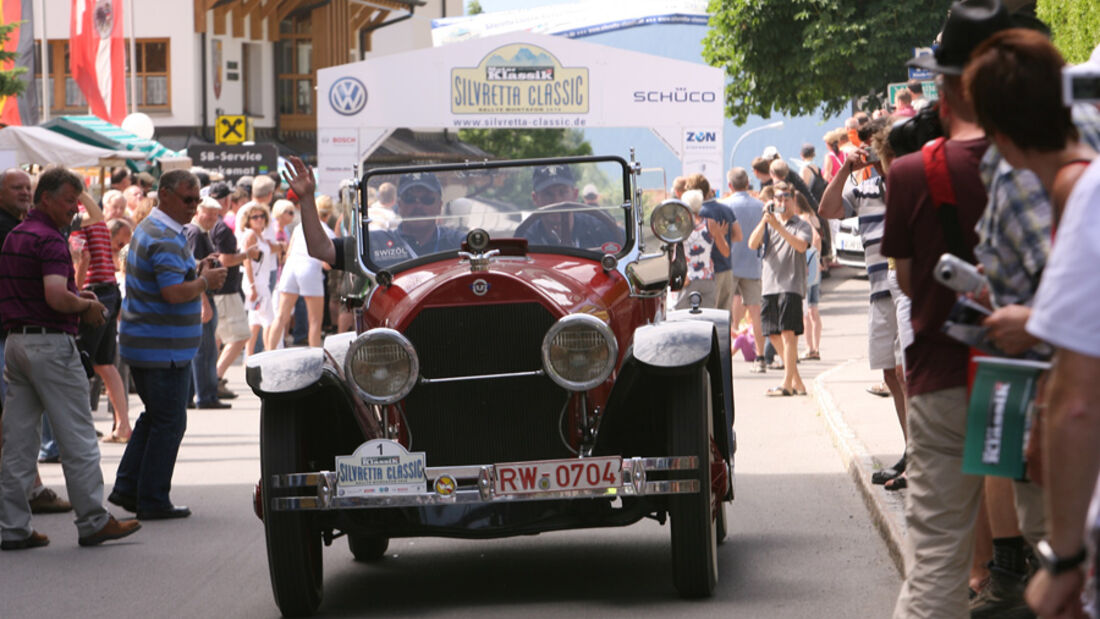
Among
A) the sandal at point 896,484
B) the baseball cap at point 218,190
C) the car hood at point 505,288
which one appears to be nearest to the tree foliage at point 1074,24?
the sandal at point 896,484

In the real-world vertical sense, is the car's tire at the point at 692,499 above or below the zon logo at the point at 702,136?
below

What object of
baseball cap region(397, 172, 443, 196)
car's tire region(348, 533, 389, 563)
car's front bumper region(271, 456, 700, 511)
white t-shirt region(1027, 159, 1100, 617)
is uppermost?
baseball cap region(397, 172, 443, 196)

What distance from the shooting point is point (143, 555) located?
8.44m

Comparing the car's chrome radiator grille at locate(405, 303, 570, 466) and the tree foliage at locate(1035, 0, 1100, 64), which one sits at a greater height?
the tree foliage at locate(1035, 0, 1100, 64)

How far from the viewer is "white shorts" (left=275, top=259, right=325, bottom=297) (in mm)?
16359

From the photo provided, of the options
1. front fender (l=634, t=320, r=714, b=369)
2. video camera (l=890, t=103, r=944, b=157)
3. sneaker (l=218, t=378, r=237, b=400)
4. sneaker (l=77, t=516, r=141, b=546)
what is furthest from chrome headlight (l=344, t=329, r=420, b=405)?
sneaker (l=218, t=378, r=237, b=400)

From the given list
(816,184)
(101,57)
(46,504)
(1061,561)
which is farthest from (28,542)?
(101,57)

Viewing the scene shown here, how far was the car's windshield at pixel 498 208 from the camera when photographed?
7.98m

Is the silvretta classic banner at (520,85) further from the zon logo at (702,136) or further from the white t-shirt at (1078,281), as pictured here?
the white t-shirt at (1078,281)

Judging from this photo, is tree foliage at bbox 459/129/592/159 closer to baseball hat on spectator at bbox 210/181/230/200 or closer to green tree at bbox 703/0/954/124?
green tree at bbox 703/0/954/124

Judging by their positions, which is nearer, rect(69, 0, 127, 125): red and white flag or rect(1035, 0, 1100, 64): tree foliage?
rect(1035, 0, 1100, 64): tree foliage

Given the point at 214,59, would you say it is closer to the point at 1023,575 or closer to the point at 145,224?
the point at 145,224

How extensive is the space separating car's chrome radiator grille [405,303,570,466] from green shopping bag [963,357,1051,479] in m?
3.20

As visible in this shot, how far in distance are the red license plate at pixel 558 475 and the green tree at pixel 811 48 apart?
2555 cm
